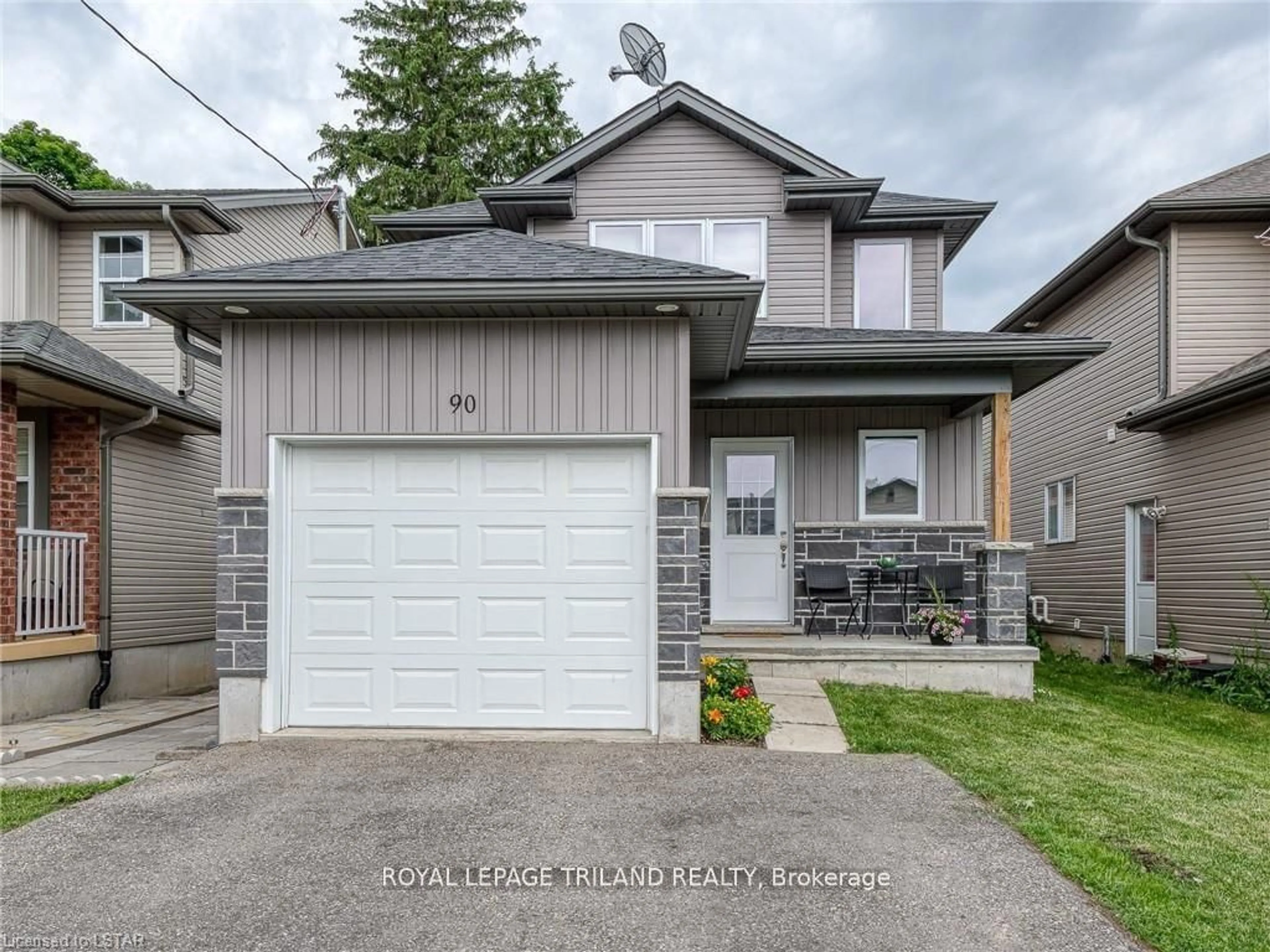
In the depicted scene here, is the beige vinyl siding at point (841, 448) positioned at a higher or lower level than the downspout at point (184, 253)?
lower

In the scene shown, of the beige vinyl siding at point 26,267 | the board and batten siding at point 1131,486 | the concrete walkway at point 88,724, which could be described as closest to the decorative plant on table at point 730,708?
the concrete walkway at point 88,724

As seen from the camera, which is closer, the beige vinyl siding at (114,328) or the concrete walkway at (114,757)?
the concrete walkway at (114,757)

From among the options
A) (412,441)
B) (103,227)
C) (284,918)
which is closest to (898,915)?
(284,918)

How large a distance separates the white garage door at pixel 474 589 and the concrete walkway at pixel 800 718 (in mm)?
1037

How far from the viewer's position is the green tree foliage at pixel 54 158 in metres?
20.5

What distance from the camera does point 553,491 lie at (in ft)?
19.9

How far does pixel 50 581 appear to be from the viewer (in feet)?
26.7

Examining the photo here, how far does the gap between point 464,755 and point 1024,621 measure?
207 inches

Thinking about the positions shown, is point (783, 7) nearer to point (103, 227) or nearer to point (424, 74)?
point (103, 227)

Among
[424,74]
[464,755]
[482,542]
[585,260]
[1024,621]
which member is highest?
[424,74]

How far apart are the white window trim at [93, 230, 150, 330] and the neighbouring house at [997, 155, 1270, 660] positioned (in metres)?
12.1

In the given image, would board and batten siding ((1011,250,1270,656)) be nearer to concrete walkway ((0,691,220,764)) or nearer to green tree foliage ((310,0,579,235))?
concrete walkway ((0,691,220,764))

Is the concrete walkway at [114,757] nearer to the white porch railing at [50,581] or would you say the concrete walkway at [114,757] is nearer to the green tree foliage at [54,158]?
the white porch railing at [50,581]

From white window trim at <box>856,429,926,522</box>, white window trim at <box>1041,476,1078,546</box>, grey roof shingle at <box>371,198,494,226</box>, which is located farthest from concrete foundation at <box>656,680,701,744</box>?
white window trim at <box>1041,476,1078,546</box>
